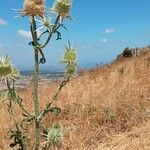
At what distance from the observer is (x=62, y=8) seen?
340cm

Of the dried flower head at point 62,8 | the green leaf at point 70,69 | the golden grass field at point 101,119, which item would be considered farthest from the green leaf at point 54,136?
the golden grass field at point 101,119

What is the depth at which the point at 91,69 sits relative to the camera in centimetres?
2038

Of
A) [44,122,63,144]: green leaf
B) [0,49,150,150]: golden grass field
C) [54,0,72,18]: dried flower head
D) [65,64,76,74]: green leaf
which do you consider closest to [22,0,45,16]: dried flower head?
[54,0,72,18]: dried flower head

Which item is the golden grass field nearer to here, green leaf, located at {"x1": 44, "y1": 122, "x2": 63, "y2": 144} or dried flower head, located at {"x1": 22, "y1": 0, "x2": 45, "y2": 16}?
green leaf, located at {"x1": 44, "y1": 122, "x2": 63, "y2": 144}

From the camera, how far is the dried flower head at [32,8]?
318 cm

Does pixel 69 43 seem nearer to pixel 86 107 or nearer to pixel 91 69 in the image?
pixel 86 107

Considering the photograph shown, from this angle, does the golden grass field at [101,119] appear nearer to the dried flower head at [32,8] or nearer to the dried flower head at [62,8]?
the dried flower head at [62,8]

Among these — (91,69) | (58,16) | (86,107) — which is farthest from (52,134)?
(91,69)

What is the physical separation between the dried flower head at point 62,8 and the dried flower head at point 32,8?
0.20 m

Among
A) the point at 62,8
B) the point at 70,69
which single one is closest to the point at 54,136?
the point at 70,69

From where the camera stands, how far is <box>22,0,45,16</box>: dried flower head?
318 cm

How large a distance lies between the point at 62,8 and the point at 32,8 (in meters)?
0.31

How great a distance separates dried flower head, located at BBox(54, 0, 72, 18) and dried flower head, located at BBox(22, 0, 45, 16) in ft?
0.67

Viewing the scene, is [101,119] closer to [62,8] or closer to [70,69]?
[70,69]
